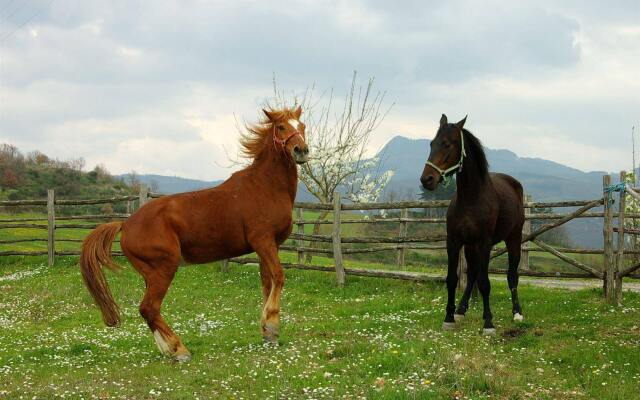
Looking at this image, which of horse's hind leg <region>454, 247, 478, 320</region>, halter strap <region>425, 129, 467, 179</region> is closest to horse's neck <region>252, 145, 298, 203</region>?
halter strap <region>425, 129, 467, 179</region>

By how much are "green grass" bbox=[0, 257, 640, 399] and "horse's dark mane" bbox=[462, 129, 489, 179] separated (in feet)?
7.35

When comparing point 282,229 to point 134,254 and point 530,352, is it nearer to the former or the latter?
point 134,254

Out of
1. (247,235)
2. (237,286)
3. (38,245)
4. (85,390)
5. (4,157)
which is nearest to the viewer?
(85,390)

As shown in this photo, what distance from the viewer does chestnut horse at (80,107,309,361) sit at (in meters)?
6.94

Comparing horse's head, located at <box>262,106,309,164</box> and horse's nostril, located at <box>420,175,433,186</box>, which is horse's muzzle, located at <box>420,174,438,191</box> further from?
horse's head, located at <box>262,106,309,164</box>

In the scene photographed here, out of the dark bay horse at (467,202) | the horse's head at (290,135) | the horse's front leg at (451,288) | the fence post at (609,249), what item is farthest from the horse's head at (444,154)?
the fence post at (609,249)

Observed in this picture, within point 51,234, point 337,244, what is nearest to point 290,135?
point 337,244

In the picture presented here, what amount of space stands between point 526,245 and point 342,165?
953cm

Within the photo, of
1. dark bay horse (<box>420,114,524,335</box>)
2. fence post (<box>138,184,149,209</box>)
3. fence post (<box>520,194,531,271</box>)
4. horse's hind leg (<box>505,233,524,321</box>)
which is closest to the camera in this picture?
dark bay horse (<box>420,114,524,335</box>)

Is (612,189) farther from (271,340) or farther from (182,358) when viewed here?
(182,358)

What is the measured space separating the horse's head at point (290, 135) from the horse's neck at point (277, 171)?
0.48 feet

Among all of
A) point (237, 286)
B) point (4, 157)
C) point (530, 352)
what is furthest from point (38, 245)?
point (4, 157)

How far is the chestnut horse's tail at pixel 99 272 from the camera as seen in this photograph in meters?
→ 7.05

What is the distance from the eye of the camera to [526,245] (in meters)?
13.7
